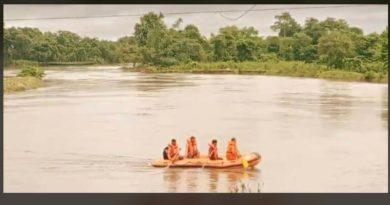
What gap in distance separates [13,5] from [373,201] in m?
2.58

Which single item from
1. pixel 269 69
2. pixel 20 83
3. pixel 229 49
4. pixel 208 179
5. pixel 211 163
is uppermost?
pixel 229 49

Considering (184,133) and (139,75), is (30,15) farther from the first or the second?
(184,133)

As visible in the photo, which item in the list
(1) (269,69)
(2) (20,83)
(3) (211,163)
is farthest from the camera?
(1) (269,69)

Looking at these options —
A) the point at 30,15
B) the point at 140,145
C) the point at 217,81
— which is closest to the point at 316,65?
the point at 217,81

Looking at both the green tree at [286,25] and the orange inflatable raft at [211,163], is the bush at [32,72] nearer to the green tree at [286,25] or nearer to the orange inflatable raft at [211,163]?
the orange inflatable raft at [211,163]

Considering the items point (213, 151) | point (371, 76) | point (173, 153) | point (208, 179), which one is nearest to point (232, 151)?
point (213, 151)

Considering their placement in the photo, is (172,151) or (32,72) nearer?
(172,151)

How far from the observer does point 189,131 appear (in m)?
4.21

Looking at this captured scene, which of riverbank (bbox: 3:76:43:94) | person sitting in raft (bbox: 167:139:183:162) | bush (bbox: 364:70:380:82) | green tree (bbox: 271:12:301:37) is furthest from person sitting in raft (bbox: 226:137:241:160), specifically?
riverbank (bbox: 3:76:43:94)

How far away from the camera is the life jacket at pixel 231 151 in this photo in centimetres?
414

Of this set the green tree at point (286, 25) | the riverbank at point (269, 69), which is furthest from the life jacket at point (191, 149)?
the green tree at point (286, 25)

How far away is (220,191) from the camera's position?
13.5ft

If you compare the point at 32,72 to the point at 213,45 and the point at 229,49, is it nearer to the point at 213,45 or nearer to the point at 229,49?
the point at 213,45

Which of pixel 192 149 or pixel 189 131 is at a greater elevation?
pixel 189 131
